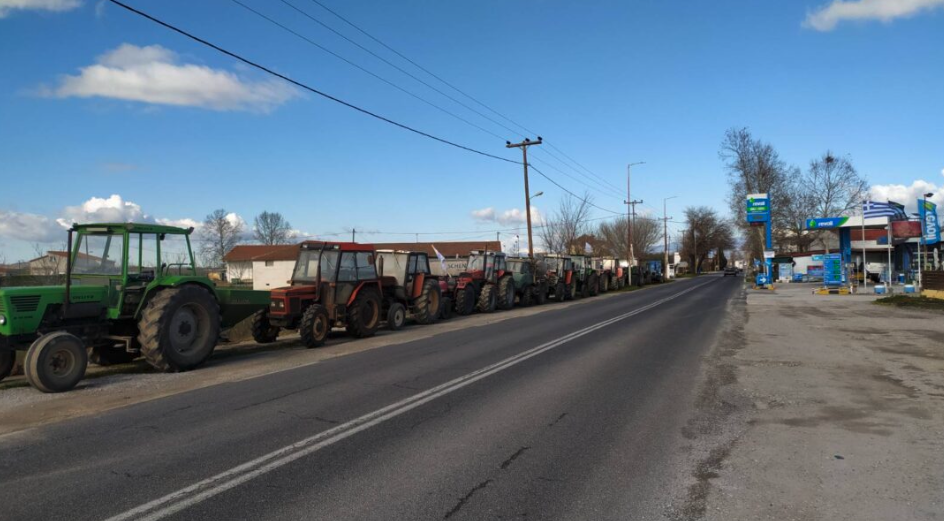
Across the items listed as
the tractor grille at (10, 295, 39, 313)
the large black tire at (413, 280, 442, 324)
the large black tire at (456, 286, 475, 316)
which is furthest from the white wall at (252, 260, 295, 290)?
the tractor grille at (10, 295, 39, 313)

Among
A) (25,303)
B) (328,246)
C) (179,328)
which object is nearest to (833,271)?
(328,246)

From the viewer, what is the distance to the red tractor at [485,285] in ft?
70.3

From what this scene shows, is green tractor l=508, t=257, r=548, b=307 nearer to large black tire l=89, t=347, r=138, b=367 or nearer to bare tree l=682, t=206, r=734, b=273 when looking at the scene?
A: large black tire l=89, t=347, r=138, b=367

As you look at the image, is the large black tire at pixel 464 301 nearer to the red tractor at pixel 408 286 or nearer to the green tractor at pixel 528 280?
the red tractor at pixel 408 286

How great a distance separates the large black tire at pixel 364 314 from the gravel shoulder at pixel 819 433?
319 inches

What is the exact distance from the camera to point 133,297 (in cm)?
962

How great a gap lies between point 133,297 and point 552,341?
8294 mm

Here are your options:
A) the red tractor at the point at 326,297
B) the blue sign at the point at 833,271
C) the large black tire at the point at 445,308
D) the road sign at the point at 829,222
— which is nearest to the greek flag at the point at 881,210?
the road sign at the point at 829,222

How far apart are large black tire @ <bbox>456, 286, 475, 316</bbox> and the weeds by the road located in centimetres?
1550

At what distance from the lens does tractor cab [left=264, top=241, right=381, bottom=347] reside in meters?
12.8

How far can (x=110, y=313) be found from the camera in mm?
9375

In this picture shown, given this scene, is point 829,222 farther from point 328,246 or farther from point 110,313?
point 110,313

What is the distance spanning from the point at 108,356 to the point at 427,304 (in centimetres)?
923

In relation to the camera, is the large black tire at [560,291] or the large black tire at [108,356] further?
the large black tire at [560,291]
